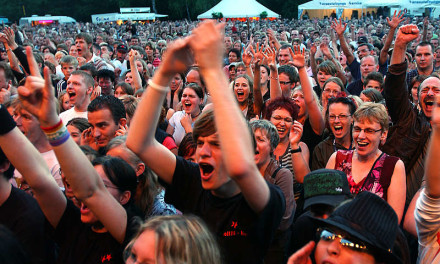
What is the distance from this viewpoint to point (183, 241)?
1.86 metres

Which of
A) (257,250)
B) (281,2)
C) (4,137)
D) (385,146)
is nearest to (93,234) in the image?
(4,137)

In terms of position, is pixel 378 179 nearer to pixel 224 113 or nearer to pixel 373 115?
pixel 373 115

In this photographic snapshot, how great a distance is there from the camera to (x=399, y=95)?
4.09 metres

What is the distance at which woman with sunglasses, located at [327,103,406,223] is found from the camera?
10.3 ft

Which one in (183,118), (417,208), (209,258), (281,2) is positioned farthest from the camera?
(281,2)

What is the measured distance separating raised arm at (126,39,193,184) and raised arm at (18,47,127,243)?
0.25 meters

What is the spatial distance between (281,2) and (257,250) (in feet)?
164

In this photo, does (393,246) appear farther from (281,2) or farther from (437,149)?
(281,2)

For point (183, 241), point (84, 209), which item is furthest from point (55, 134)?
point (183, 241)

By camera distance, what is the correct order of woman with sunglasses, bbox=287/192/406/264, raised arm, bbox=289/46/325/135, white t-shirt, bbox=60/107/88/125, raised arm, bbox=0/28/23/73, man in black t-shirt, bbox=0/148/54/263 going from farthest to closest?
raised arm, bbox=0/28/23/73 < white t-shirt, bbox=60/107/88/125 < raised arm, bbox=289/46/325/135 < man in black t-shirt, bbox=0/148/54/263 < woman with sunglasses, bbox=287/192/406/264

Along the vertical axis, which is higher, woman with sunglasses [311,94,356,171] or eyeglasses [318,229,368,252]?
eyeglasses [318,229,368,252]

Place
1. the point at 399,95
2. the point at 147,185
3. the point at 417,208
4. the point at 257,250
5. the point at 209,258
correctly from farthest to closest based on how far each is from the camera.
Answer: the point at 399,95, the point at 147,185, the point at 417,208, the point at 257,250, the point at 209,258

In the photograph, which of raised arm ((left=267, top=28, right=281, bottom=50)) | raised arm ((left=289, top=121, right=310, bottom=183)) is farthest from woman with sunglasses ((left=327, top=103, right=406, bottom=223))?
raised arm ((left=267, top=28, right=281, bottom=50))

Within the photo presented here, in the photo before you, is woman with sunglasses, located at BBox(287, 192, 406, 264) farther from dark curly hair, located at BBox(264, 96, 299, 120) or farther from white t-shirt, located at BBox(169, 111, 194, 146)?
white t-shirt, located at BBox(169, 111, 194, 146)
